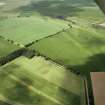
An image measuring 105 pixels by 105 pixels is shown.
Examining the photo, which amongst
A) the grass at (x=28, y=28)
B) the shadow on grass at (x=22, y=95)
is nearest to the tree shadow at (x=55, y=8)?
the grass at (x=28, y=28)

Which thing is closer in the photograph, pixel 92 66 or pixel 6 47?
pixel 92 66

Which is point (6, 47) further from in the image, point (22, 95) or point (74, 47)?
point (22, 95)

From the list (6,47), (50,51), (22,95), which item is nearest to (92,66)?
(50,51)

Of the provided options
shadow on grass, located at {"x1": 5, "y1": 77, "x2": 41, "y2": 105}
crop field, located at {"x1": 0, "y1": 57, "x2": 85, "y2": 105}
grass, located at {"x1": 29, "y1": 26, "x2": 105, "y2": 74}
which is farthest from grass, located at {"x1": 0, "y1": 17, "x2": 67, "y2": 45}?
shadow on grass, located at {"x1": 5, "y1": 77, "x2": 41, "y2": 105}

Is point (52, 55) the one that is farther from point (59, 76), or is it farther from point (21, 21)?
point (21, 21)

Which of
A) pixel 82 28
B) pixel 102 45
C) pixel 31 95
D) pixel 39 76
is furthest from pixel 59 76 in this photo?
pixel 82 28

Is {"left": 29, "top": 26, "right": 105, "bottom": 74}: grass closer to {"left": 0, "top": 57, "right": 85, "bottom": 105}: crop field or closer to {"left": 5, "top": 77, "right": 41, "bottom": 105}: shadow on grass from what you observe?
{"left": 0, "top": 57, "right": 85, "bottom": 105}: crop field

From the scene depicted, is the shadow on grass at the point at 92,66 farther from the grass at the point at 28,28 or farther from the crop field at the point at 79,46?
the grass at the point at 28,28
